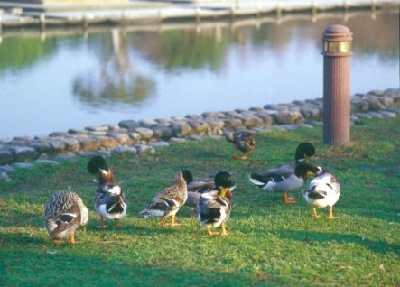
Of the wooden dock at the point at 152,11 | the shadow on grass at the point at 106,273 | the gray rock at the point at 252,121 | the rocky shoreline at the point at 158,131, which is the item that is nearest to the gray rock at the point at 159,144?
the rocky shoreline at the point at 158,131

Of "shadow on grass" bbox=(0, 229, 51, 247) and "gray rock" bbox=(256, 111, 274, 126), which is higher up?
"gray rock" bbox=(256, 111, 274, 126)

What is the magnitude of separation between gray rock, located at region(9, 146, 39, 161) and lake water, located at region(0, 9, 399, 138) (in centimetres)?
487

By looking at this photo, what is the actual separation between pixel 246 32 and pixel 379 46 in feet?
18.4

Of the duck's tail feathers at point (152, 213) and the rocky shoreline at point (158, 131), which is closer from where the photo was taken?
the duck's tail feathers at point (152, 213)

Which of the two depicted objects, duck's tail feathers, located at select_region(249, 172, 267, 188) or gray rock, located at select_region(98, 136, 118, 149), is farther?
gray rock, located at select_region(98, 136, 118, 149)

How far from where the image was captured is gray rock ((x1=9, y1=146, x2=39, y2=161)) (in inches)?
507

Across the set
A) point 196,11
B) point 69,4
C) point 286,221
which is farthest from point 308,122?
point 69,4

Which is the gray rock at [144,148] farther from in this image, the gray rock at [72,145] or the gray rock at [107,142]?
the gray rock at [72,145]

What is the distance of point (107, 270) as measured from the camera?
7.16 m

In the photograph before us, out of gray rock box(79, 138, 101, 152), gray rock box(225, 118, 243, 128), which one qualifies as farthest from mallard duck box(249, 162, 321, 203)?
gray rock box(225, 118, 243, 128)

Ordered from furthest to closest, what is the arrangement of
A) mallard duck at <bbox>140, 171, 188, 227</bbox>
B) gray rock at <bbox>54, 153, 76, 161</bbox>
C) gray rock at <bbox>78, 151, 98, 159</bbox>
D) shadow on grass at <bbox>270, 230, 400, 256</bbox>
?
1. gray rock at <bbox>78, 151, 98, 159</bbox>
2. gray rock at <bbox>54, 153, 76, 161</bbox>
3. mallard duck at <bbox>140, 171, 188, 227</bbox>
4. shadow on grass at <bbox>270, 230, 400, 256</bbox>

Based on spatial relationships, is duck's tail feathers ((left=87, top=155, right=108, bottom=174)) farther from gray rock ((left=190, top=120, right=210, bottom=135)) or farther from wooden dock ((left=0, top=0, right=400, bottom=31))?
wooden dock ((left=0, top=0, right=400, bottom=31))

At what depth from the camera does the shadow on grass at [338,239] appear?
8.08 m

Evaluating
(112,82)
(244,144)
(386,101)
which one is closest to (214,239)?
(244,144)
